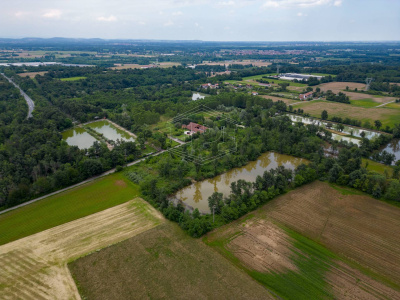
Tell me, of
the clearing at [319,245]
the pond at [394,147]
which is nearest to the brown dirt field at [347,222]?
the clearing at [319,245]

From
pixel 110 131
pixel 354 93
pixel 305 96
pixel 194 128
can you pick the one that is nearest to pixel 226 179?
pixel 194 128

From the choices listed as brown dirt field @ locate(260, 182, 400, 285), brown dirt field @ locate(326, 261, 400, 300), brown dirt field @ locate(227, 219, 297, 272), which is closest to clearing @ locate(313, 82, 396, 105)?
brown dirt field @ locate(260, 182, 400, 285)

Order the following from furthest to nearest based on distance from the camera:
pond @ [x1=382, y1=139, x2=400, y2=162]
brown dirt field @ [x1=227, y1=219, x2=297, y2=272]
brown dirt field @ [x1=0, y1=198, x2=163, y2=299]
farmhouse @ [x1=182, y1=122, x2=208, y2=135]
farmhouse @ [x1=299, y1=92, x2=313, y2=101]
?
1. farmhouse @ [x1=299, y1=92, x2=313, y2=101]
2. farmhouse @ [x1=182, y1=122, x2=208, y2=135]
3. pond @ [x1=382, y1=139, x2=400, y2=162]
4. brown dirt field @ [x1=227, y1=219, x2=297, y2=272]
5. brown dirt field @ [x1=0, y1=198, x2=163, y2=299]

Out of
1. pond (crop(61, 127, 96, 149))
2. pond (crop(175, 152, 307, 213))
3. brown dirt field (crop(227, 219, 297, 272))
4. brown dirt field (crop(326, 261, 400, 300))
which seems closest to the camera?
brown dirt field (crop(326, 261, 400, 300))

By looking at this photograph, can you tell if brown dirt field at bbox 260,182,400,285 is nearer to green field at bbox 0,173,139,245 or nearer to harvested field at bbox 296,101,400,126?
green field at bbox 0,173,139,245

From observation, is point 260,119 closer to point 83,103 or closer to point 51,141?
point 51,141

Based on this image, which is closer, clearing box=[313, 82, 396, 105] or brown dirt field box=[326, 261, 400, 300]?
brown dirt field box=[326, 261, 400, 300]

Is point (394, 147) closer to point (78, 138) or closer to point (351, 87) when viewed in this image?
point (351, 87)

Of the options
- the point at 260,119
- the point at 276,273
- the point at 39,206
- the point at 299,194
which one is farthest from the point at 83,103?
the point at 276,273
